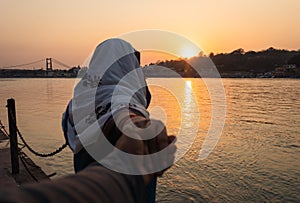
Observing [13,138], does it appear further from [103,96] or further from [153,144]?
[153,144]

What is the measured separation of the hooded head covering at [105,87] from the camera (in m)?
1.70

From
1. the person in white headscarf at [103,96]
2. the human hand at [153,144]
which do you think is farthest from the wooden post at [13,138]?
the human hand at [153,144]

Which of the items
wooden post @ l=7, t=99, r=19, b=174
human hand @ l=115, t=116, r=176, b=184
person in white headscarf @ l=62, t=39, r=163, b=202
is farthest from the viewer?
wooden post @ l=7, t=99, r=19, b=174

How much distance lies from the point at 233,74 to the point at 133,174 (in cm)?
18996

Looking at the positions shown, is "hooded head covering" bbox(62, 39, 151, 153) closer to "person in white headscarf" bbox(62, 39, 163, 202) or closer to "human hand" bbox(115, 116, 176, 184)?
"person in white headscarf" bbox(62, 39, 163, 202)

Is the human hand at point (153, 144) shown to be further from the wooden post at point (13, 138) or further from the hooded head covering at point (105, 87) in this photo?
the wooden post at point (13, 138)

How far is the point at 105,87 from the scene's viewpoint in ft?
6.10

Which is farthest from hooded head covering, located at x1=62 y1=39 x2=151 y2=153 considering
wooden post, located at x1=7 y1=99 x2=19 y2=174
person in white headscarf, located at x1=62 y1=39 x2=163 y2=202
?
wooden post, located at x1=7 y1=99 x2=19 y2=174

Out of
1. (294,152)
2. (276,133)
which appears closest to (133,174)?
(294,152)

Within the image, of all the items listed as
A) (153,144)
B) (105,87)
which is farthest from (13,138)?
(153,144)

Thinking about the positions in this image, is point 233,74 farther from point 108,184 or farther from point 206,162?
point 108,184

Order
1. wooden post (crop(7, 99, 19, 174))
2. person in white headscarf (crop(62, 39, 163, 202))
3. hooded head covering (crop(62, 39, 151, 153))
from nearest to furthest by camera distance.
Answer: person in white headscarf (crop(62, 39, 163, 202)) → hooded head covering (crop(62, 39, 151, 153)) → wooden post (crop(7, 99, 19, 174))

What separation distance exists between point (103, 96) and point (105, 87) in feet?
0.29

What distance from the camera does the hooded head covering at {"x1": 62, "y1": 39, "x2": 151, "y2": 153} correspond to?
1697 millimetres
